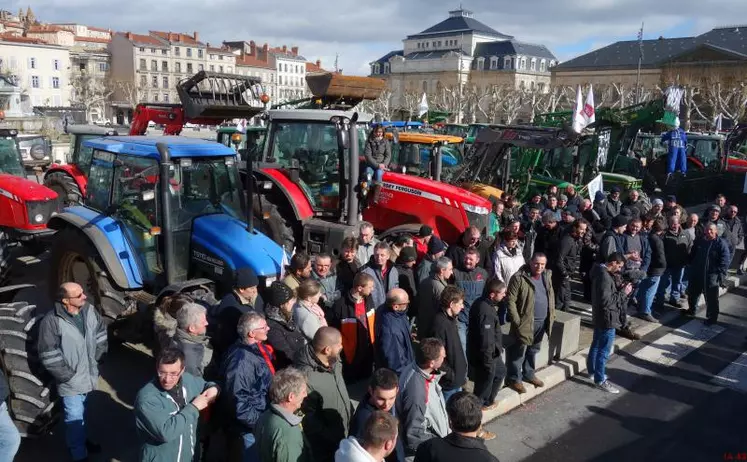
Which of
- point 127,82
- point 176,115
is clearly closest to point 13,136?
point 176,115

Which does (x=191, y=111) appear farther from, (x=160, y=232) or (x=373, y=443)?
(x=373, y=443)

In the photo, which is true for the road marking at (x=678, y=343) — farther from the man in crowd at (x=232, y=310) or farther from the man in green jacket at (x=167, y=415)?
the man in green jacket at (x=167, y=415)

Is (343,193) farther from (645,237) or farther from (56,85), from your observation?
(56,85)

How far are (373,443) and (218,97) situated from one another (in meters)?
7.59

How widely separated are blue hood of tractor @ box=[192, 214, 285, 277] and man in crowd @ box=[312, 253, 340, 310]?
406mm

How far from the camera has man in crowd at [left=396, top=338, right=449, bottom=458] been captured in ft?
12.3

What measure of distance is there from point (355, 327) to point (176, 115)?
623 cm

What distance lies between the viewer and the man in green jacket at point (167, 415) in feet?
10.8

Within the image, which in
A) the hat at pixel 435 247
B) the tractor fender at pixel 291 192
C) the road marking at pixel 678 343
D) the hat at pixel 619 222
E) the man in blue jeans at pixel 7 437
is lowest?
the road marking at pixel 678 343

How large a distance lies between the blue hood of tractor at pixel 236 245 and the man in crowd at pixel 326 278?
1.33ft

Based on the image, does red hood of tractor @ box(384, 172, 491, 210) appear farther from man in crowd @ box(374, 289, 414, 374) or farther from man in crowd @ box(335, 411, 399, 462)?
man in crowd @ box(335, 411, 399, 462)

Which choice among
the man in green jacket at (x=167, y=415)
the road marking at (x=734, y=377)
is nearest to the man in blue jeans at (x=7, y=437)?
the man in green jacket at (x=167, y=415)

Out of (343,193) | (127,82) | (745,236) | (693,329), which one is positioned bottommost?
(693,329)

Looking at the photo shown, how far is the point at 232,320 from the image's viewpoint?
174 inches
